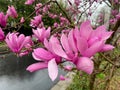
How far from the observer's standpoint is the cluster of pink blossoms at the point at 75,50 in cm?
78

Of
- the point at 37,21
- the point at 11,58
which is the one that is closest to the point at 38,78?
the point at 11,58

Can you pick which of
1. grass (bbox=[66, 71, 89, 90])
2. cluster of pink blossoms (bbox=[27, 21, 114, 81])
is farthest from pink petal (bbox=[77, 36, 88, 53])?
grass (bbox=[66, 71, 89, 90])

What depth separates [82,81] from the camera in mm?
5398

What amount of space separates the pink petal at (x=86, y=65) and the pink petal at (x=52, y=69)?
2.6 inches

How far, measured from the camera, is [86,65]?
76cm

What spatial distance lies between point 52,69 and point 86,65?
0.09 m

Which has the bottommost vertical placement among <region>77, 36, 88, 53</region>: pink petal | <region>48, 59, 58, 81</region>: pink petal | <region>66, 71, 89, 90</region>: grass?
<region>66, 71, 89, 90</region>: grass

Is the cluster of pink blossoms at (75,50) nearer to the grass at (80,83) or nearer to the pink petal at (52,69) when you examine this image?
the pink petal at (52,69)

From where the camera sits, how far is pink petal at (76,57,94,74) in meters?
0.75

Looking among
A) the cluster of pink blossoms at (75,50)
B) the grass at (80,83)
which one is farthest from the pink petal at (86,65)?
the grass at (80,83)

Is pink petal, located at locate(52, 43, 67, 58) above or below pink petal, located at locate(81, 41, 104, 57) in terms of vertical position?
above

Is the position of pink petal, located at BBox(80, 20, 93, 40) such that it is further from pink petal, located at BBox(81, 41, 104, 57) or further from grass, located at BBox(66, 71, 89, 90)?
grass, located at BBox(66, 71, 89, 90)

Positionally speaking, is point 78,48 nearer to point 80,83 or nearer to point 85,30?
point 85,30

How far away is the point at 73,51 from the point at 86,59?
0.06 meters
